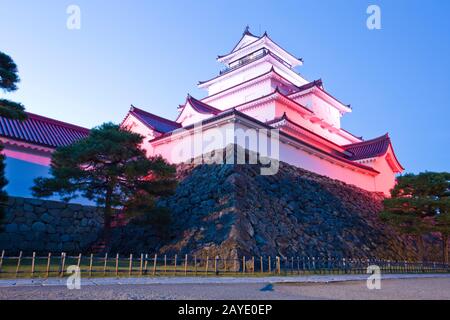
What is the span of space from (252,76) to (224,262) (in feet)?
67.2

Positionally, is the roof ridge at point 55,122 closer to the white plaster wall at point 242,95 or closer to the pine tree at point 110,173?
the pine tree at point 110,173

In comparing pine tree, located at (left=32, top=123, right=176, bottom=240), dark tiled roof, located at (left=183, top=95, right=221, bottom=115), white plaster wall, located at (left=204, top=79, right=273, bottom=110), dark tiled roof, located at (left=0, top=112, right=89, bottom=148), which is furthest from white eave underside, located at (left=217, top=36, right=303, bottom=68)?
pine tree, located at (left=32, top=123, right=176, bottom=240)

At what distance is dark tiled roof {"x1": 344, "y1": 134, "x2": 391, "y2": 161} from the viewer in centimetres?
2450

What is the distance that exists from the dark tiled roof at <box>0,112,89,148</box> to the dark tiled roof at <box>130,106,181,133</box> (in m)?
3.10

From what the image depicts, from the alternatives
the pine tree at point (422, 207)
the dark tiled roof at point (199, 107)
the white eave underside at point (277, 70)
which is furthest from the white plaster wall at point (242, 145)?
the white eave underside at point (277, 70)

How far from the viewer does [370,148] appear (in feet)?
83.4

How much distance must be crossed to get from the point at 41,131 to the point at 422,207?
1987cm

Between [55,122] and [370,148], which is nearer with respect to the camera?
[55,122]


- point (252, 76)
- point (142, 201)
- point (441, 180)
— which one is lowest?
point (142, 201)

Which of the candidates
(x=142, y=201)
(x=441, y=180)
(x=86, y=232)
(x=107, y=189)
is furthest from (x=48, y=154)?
(x=441, y=180)

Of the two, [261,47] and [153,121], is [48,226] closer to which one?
[153,121]

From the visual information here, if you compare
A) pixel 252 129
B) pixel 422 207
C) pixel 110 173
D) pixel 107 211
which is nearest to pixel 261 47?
pixel 252 129
